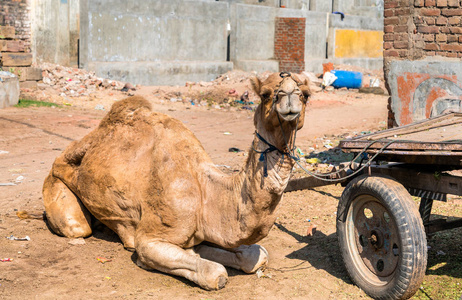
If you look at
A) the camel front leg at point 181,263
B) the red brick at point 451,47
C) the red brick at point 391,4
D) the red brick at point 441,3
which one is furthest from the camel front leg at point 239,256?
the red brick at point 391,4

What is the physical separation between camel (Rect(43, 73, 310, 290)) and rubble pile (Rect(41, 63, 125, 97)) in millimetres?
10304

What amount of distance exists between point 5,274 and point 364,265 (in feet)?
10.2

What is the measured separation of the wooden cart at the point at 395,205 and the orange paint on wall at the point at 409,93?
322 centimetres

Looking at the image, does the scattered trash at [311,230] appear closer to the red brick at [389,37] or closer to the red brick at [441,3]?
the red brick at [389,37]

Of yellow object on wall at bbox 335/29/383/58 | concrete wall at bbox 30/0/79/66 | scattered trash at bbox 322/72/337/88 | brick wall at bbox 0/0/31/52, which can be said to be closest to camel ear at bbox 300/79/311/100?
brick wall at bbox 0/0/31/52

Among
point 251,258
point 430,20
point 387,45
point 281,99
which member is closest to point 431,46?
point 430,20

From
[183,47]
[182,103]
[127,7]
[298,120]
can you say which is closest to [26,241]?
[298,120]

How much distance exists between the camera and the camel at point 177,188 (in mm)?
4137

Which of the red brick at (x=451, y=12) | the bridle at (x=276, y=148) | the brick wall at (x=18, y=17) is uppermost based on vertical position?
the brick wall at (x=18, y=17)

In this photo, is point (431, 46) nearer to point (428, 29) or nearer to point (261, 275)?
point (428, 29)

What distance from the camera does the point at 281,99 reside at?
377 cm

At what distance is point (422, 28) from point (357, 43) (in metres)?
19.3

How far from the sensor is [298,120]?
156 inches

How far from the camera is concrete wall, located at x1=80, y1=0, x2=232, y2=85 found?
1767 cm
